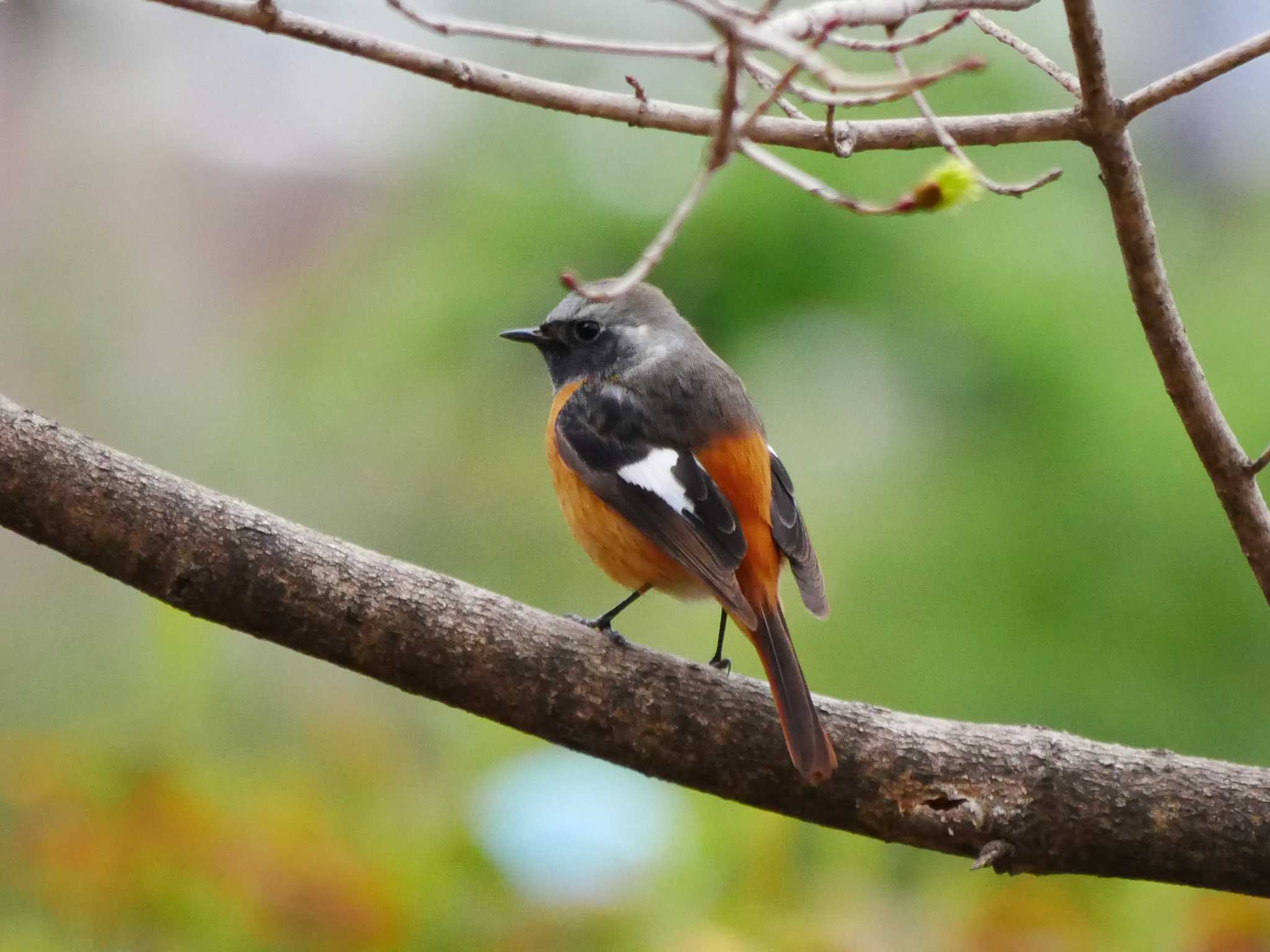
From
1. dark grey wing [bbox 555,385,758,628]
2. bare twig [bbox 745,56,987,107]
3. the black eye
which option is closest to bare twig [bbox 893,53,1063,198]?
bare twig [bbox 745,56,987,107]

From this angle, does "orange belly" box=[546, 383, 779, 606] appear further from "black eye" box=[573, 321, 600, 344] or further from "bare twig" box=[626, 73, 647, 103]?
"bare twig" box=[626, 73, 647, 103]

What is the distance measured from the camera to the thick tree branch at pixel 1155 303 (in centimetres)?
217

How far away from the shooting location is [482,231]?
511cm

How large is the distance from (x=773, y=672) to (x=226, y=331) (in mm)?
6289

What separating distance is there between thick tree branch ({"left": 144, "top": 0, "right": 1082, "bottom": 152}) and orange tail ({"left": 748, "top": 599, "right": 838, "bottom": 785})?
3.69ft

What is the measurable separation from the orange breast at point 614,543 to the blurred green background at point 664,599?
2.57ft

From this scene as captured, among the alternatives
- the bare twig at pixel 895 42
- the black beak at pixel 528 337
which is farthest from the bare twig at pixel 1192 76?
the black beak at pixel 528 337

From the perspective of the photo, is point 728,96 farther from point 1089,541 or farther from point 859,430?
point 859,430

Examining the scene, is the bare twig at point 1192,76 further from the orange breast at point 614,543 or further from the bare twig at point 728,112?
the orange breast at point 614,543

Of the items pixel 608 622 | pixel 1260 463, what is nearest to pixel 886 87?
pixel 1260 463

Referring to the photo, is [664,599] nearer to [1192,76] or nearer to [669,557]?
[669,557]

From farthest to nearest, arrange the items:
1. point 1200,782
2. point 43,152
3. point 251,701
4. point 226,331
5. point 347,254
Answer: point 43,152 → point 226,331 → point 347,254 → point 251,701 → point 1200,782

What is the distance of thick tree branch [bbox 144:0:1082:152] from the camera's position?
210 cm

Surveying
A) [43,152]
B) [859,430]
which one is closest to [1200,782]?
[859,430]
